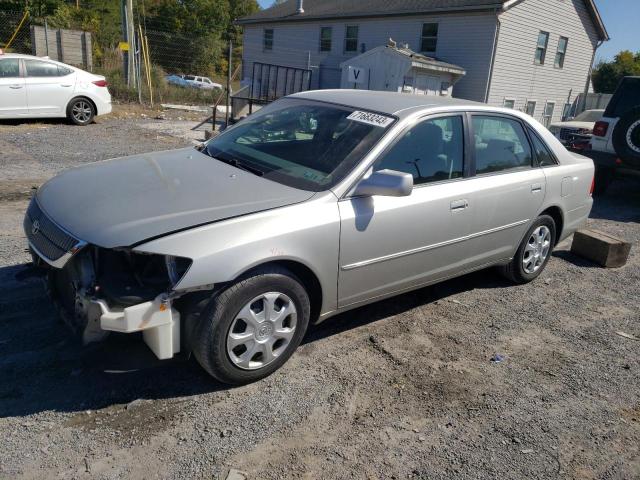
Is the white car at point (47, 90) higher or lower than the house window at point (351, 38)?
lower

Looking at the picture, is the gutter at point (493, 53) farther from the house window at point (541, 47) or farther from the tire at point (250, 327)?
the tire at point (250, 327)

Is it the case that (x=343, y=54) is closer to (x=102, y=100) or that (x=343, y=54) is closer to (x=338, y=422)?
(x=102, y=100)

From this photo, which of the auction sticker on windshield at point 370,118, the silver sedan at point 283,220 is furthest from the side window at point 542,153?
the auction sticker on windshield at point 370,118

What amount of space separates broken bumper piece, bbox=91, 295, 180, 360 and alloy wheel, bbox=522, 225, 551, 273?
3472 millimetres

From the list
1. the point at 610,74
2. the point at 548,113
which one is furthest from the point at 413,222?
the point at 610,74

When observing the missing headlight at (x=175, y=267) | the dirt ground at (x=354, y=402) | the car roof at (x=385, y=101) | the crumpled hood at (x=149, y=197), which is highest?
the car roof at (x=385, y=101)

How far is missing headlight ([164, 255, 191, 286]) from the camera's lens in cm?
281

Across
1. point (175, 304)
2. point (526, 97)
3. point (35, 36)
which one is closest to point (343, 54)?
→ point (526, 97)

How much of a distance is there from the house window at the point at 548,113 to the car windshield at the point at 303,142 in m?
23.7

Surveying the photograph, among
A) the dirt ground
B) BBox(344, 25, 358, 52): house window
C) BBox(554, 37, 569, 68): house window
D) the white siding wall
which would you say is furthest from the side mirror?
BBox(554, 37, 569, 68): house window

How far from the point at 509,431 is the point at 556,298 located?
236 cm

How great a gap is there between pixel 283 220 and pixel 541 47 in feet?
77.9

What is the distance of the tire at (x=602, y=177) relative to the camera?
30.9 ft

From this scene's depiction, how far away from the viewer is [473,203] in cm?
417
